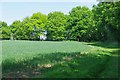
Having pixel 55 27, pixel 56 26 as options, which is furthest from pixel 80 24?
pixel 56 26

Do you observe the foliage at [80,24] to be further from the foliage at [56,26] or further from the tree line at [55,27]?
the foliage at [56,26]

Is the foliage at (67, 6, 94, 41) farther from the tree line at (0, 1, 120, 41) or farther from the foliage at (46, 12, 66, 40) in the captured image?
the foliage at (46, 12, 66, 40)

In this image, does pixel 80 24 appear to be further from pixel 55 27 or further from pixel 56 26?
pixel 56 26

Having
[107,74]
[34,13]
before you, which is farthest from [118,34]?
[34,13]

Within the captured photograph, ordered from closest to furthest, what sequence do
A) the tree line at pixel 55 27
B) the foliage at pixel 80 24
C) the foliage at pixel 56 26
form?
the foliage at pixel 80 24 < the tree line at pixel 55 27 < the foliage at pixel 56 26

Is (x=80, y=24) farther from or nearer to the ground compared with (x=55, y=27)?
farther from the ground

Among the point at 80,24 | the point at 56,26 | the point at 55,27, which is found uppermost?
the point at 80,24

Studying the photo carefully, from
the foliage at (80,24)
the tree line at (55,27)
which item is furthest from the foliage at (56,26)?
the foliage at (80,24)

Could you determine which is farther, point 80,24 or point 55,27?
point 55,27

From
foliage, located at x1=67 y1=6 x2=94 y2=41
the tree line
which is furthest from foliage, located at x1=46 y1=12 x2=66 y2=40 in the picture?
foliage, located at x1=67 y1=6 x2=94 y2=41

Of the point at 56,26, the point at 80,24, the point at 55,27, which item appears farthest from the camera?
the point at 56,26

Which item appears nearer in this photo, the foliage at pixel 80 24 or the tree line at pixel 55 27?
the foliage at pixel 80 24

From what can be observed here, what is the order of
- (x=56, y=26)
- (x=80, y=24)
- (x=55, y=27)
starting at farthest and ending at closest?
1. (x=56, y=26)
2. (x=55, y=27)
3. (x=80, y=24)

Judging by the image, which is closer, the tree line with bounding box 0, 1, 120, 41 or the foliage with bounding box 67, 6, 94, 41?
the foliage with bounding box 67, 6, 94, 41
